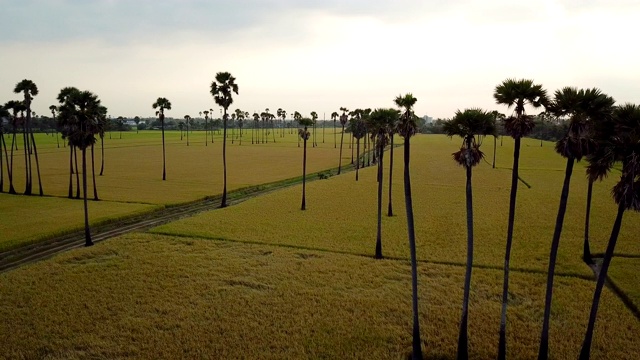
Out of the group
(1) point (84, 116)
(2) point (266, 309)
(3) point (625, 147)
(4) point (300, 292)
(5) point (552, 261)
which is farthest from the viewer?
(1) point (84, 116)

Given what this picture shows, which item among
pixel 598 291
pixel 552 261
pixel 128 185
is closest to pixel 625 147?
pixel 552 261

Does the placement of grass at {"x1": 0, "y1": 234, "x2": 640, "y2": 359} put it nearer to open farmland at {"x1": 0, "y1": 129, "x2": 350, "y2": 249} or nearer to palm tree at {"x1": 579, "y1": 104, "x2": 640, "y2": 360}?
palm tree at {"x1": 579, "y1": 104, "x2": 640, "y2": 360}

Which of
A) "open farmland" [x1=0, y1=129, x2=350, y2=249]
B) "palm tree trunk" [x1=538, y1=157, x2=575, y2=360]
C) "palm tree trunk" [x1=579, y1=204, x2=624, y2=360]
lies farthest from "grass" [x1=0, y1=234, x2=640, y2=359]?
"open farmland" [x1=0, y1=129, x2=350, y2=249]

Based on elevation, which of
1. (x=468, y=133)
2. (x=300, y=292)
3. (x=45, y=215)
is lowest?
(x=300, y=292)

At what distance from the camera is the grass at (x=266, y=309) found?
2238 cm

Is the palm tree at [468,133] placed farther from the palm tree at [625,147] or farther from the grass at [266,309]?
the palm tree at [625,147]

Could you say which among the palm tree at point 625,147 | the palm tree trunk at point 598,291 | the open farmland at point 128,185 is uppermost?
the palm tree at point 625,147

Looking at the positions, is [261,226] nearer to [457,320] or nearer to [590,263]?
[457,320]

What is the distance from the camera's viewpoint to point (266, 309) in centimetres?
2698

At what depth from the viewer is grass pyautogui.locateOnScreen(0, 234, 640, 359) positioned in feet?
73.4

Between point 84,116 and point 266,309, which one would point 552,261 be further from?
point 84,116

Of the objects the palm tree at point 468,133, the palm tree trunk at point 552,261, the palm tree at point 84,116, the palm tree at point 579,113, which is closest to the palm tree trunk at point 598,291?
the palm tree trunk at point 552,261

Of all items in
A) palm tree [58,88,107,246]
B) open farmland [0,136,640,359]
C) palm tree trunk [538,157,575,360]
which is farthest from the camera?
palm tree [58,88,107,246]

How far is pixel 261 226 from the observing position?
48625 millimetres
